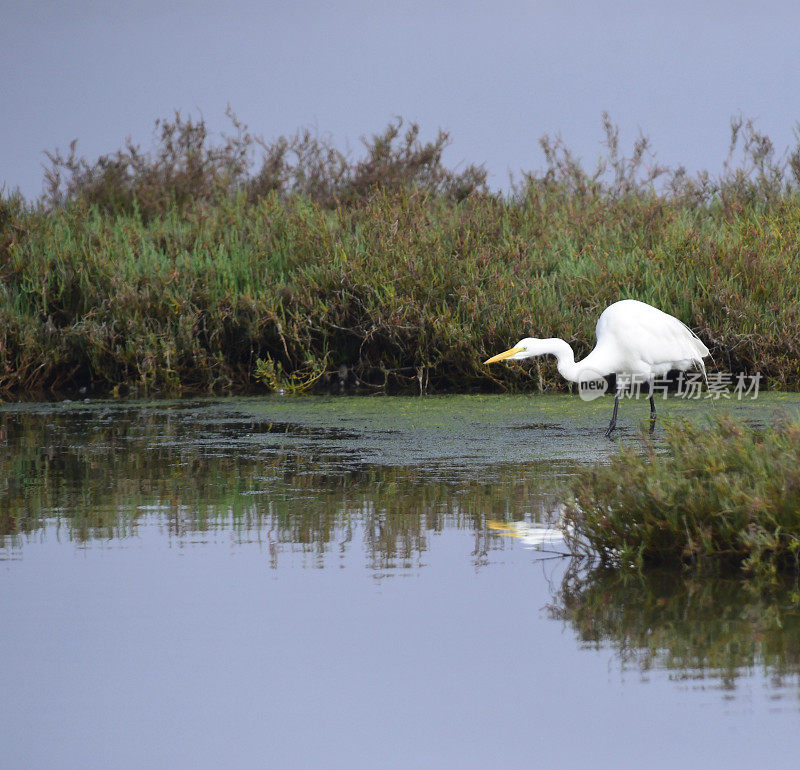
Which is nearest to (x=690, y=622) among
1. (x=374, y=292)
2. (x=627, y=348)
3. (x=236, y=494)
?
(x=236, y=494)

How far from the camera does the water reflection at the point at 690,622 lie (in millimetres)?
3961

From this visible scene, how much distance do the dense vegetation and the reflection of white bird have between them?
5.16 ft

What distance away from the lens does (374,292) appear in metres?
13.0

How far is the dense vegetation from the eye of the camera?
1274 centimetres

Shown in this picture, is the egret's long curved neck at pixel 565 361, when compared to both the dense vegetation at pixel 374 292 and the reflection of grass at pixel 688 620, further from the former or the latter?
the reflection of grass at pixel 688 620

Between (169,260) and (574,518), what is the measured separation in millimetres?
9470

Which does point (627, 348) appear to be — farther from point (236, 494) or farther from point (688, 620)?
point (688, 620)

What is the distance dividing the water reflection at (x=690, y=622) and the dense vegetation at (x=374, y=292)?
7.53m

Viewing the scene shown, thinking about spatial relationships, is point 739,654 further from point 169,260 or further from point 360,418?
point 169,260

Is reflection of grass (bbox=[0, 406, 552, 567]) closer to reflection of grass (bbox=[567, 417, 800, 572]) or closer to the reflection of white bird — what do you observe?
reflection of grass (bbox=[567, 417, 800, 572])

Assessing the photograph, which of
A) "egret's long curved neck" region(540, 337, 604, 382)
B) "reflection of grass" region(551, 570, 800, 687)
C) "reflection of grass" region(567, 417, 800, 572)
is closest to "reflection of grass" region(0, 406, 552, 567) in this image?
"reflection of grass" region(567, 417, 800, 572)

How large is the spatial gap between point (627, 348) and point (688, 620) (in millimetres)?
6404

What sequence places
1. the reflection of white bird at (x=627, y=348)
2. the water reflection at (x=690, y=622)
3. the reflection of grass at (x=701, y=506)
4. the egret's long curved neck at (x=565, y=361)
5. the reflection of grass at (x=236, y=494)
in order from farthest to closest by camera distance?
the egret's long curved neck at (x=565, y=361)
the reflection of white bird at (x=627, y=348)
the reflection of grass at (x=236, y=494)
the reflection of grass at (x=701, y=506)
the water reflection at (x=690, y=622)

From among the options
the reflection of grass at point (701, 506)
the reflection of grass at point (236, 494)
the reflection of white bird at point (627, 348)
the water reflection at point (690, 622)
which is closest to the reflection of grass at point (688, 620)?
the water reflection at point (690, 622)
